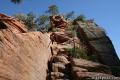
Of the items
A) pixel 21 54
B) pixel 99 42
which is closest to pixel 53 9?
pixel 99 42

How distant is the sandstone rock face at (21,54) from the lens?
1338 centimetres

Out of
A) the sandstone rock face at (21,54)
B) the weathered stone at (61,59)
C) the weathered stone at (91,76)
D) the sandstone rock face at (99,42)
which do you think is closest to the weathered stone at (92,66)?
the weathered stone at (61,59)

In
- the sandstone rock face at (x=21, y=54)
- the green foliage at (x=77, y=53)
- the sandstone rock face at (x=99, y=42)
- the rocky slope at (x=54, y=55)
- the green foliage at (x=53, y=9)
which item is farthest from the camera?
the green foliage at (x=53, y=9)

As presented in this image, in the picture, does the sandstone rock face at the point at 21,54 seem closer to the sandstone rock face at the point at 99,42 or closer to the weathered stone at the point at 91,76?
→ the weathered stone at the point at 91,76

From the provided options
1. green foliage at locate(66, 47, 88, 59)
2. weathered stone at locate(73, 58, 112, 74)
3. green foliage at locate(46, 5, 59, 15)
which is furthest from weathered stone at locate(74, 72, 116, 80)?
green foliage at locate(46, 5, 59, 15)

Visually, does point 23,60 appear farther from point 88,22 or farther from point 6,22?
point 88,22

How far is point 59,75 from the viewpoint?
1573 cm

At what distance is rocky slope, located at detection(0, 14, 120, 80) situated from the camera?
13.9m

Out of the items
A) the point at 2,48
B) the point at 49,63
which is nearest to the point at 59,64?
the point at 49,63

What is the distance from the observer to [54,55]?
59.7ft

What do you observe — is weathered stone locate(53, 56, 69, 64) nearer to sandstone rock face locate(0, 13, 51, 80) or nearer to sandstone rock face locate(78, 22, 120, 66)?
sandstone rock face locate(0, 13, 51, 80)

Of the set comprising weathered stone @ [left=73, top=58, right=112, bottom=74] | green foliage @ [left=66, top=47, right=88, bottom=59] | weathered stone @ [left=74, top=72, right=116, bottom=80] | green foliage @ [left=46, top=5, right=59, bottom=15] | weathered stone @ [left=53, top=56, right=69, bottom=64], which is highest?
green foliage @ [left=46, top=5, right=59, bottom=15]

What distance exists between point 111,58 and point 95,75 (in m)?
3.71

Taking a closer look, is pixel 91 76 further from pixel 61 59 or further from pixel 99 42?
pixel 99 42
